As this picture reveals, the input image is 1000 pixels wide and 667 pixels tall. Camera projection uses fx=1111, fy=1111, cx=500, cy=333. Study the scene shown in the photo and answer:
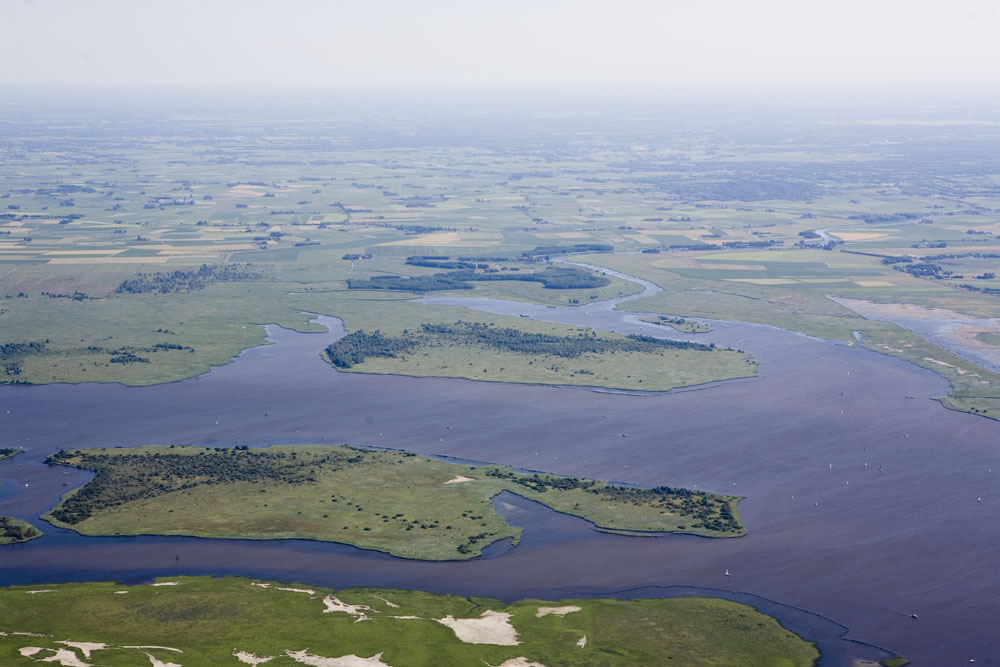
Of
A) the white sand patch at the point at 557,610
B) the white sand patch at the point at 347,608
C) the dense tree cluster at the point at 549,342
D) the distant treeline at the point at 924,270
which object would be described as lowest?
the white sand patch at the point at 347,608

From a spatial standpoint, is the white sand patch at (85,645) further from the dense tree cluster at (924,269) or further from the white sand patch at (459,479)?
the dense tree cluster at (924,269)

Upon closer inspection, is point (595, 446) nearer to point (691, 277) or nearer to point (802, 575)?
point (802, 575)

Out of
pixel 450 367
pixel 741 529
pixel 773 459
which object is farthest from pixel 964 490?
pixel 450 367

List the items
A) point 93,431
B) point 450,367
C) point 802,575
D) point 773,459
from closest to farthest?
point 802,575 < point 773,459 < point 93,431 < point 450,367

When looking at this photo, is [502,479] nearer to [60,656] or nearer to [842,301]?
[60,656]

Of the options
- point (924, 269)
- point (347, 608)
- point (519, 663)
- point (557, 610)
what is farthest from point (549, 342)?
point (924, 269)

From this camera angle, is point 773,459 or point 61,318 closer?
point 773,459

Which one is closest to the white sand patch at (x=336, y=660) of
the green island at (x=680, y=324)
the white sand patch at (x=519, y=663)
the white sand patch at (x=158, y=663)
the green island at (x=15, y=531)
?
the white sand patch at (x=158, y=663)
